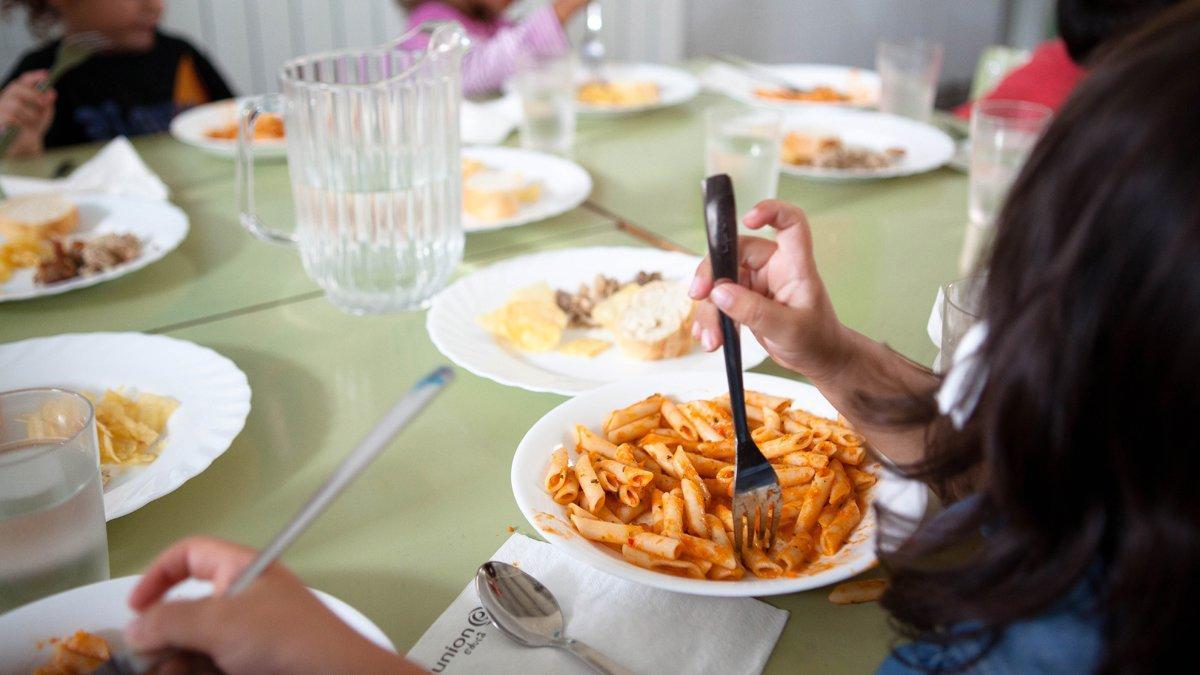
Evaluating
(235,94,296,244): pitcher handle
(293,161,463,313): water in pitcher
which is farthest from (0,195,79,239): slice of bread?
(293,161,463,313): water in pitcher

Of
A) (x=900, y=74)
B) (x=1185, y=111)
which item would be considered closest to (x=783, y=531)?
(x=1185, y=111)

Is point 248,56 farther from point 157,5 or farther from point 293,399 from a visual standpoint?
point 293,399

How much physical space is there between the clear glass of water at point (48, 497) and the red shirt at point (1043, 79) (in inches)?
72.2

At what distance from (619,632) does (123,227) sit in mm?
1018

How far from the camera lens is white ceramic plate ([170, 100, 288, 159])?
162cm

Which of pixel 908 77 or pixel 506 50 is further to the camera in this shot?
pixel 506 50

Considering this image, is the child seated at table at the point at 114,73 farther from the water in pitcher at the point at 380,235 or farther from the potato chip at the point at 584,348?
the potato chip at the point at 584,348

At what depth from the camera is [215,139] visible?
1.69 m

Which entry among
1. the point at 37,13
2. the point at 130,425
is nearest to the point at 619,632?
the point at 130,425

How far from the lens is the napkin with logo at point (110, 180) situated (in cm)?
145

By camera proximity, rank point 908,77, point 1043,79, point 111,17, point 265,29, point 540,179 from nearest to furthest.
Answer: point 540,179
point 908,77
point 1043,79
point 111,17
point 265,29

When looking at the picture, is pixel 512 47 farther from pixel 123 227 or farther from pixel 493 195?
pixel 123 227

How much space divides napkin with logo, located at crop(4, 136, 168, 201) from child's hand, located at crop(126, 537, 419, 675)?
1.04 metres

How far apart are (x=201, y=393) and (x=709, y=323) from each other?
0.47 m
